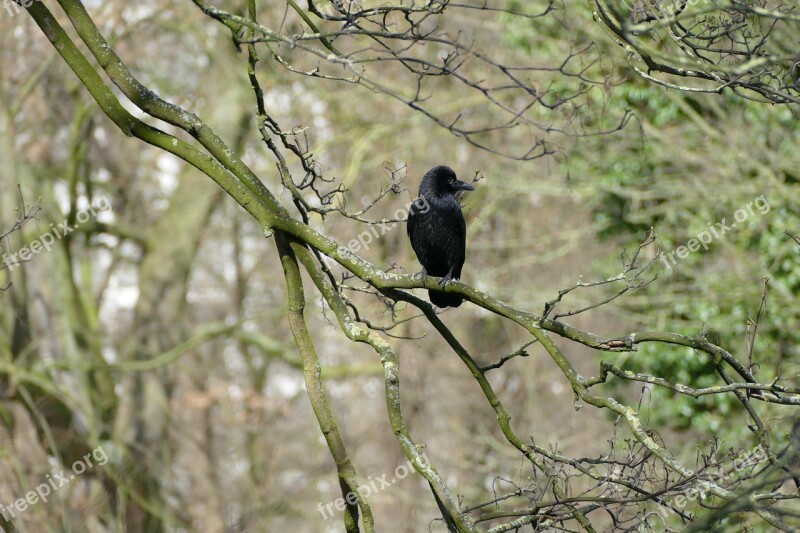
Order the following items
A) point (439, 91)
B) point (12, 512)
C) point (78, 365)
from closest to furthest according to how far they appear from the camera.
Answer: point (12, 512), point (78, 365), point (439, 91)

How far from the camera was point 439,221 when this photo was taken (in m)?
6.46

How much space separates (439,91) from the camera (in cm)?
1432

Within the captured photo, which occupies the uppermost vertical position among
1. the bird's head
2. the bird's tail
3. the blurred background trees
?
the blurred background trees

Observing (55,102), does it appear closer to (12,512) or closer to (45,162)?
(45,162)

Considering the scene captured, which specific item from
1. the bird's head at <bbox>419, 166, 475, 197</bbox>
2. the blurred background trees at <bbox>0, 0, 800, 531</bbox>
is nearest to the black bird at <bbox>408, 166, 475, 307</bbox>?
the bird's head at <bbox>419, 166, 475, 197</bbox>

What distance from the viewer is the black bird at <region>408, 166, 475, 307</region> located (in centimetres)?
647

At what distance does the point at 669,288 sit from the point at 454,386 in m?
5.29

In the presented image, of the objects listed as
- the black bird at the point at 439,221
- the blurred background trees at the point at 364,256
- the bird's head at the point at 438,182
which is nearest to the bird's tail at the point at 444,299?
the black bird at the point at 439,221

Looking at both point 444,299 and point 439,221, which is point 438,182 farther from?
point 444,299

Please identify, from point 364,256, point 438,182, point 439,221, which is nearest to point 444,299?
point 439,221

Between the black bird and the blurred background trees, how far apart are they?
205 cm

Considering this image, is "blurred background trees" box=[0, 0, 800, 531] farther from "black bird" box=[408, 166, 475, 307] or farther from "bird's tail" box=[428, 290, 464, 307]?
"bird's tail" box=[428, 290, 464, 307]

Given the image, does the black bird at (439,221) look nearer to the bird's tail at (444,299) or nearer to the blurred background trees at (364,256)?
the bird's tail at (444,299)

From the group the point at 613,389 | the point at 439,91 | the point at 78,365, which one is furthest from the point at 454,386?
the point at 78,365
